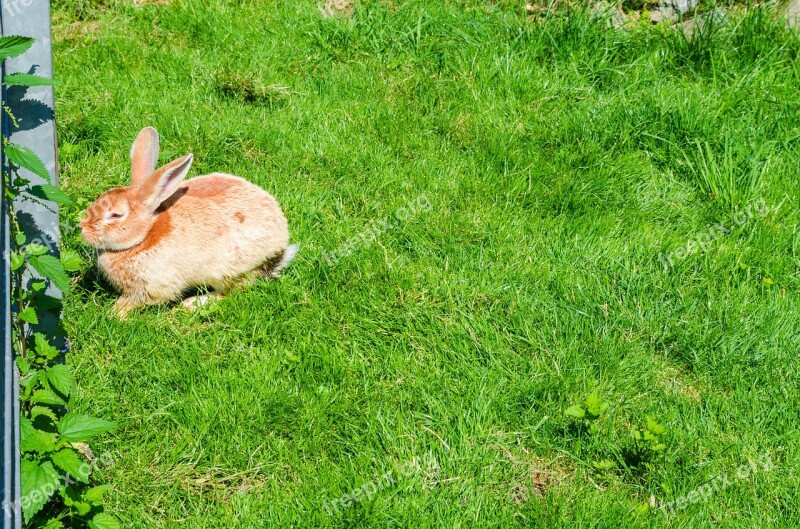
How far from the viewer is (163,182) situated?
150 inches

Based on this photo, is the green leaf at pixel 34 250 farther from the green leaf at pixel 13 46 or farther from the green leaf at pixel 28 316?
the green leaf at pixel 13 46

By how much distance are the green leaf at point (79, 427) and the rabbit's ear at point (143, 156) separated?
159 centimetres

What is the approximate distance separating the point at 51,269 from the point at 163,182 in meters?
1.15

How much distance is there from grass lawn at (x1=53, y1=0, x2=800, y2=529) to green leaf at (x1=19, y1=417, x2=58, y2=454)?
0.59 meters

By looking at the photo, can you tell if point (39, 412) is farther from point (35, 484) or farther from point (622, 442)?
Answer: point (622, 442)

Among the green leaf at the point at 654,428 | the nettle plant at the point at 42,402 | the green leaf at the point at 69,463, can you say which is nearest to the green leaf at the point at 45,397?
the nettle plant at the point at 42,402

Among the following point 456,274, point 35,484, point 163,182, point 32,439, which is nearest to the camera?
point 35,484

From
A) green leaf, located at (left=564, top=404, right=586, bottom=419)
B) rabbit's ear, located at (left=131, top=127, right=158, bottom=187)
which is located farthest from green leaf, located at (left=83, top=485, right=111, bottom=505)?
green leaf, located at (left=564, top=404, right=586, bottom=419)

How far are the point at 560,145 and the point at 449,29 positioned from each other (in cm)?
133

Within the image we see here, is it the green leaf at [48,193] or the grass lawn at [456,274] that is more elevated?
the green leaf at [48,193]

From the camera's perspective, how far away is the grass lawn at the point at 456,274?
10.6 ft

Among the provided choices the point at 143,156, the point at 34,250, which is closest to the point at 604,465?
the point at 34,250

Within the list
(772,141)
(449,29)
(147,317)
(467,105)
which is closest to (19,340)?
(147,317)

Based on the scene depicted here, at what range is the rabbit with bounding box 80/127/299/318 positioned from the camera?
384 cm
